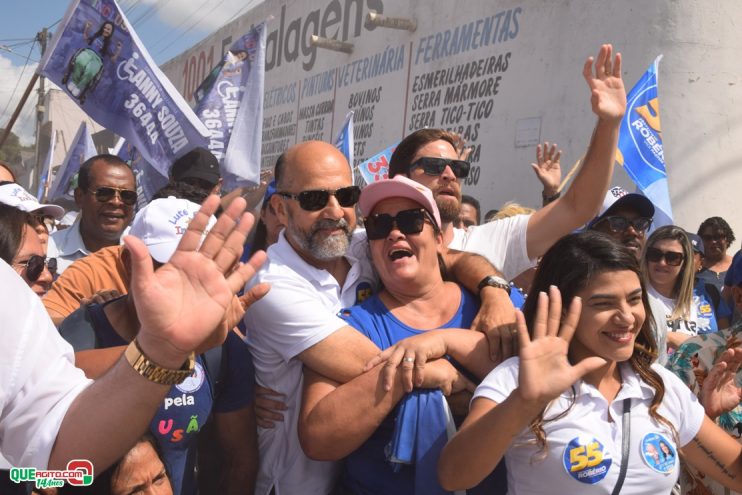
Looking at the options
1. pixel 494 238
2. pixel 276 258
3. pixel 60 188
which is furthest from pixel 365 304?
pixel 60 188

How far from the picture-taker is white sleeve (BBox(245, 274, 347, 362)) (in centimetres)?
246

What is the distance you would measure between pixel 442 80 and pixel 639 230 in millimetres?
7255

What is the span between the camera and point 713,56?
7855 mm

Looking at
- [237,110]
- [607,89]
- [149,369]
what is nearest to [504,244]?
[607,89]

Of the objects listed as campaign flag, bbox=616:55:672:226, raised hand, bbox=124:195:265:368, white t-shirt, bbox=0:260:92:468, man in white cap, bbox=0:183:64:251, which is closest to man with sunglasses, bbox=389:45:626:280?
man in white cap, bbox=0:183:64:251

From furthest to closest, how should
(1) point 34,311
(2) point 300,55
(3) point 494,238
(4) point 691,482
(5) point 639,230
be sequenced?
(2) point 300,55 < (5) point 639,230 < (3) point 494,238 < (4) point 691,482 < (1) point 34,311

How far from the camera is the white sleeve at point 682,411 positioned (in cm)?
242

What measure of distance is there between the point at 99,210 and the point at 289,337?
2.63 metres

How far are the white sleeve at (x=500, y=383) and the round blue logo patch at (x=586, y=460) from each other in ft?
0.76

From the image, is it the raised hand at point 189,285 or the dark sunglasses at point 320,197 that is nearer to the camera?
the raised hand at point 189,285

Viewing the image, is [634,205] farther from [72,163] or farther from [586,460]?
[72,163]

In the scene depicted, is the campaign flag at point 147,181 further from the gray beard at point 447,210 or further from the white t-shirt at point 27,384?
the white t-shirt at point 27,384

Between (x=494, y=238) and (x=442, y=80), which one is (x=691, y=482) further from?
(x=442, y=80)

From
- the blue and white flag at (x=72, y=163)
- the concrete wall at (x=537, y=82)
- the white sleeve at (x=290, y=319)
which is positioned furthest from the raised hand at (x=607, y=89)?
the blue and white flag at (x=72, y=163)
